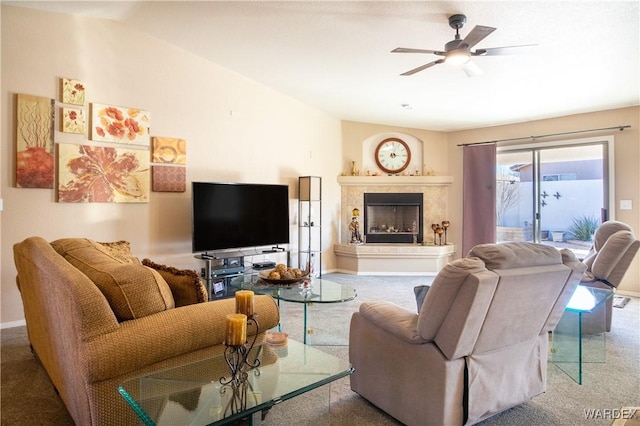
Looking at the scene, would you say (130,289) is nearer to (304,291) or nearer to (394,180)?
(304,291)

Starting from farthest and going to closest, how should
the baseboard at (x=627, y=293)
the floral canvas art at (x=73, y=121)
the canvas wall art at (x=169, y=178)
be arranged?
the baseboard at (x=627, y=293), the canvas wall art at (x=169, y=178), the floral canvas art at (x=73, y=121)

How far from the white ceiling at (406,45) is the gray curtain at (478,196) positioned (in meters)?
0.98

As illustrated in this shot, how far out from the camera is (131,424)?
5.46 ft

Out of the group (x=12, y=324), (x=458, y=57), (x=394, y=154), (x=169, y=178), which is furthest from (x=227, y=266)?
(x=394, y=154)

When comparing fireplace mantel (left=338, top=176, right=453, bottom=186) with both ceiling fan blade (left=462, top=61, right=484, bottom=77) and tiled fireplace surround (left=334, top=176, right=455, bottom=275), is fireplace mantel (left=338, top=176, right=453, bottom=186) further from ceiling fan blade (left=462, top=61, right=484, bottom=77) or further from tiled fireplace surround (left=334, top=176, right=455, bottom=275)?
ceiling fan blade (left=462, top=61, right=484, bottom=77)

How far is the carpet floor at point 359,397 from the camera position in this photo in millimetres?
2080

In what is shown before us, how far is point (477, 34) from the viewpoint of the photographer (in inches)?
106

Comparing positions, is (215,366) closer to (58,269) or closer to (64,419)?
(58,269)

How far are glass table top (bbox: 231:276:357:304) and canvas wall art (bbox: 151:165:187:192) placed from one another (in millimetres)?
1626

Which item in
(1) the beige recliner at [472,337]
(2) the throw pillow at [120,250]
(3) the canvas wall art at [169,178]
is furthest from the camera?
(3) the canvas wall art at [169,178]

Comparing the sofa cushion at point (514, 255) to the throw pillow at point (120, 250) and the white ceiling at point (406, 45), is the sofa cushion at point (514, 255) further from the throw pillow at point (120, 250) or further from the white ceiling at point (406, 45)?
the throw pillow at point (120, 250)

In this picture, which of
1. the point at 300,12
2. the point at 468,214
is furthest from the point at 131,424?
the point at 468,214

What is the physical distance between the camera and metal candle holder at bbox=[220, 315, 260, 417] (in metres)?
1.47

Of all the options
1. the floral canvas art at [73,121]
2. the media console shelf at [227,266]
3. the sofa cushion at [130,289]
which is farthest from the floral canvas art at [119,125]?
the sofa cushion at [130,289]
